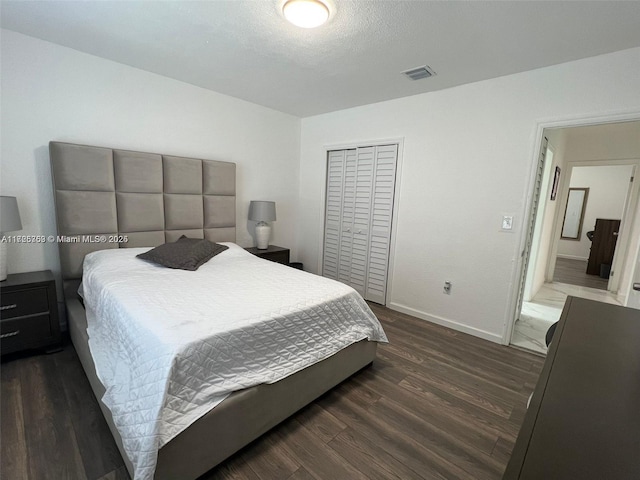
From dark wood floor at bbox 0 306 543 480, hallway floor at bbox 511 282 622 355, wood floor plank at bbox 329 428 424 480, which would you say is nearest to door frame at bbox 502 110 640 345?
hallway floor at bbox 511 282 622 355

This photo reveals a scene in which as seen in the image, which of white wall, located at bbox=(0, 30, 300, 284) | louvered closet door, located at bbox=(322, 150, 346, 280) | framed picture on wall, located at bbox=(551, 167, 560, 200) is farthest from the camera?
framed picture on wall, located at bbox=(551, 167, 560, 200)

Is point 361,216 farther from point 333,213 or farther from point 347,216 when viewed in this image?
point 333,213

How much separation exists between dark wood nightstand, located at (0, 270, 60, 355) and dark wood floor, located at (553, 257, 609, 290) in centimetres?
687

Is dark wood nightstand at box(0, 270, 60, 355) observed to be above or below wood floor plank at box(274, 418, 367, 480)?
above

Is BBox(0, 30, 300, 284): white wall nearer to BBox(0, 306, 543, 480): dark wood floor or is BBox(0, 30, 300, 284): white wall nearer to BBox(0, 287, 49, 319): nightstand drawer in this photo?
BBox(0, 287, 49, 319): nightstand drawer

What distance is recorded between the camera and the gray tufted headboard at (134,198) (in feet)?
7.80

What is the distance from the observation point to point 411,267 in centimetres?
329

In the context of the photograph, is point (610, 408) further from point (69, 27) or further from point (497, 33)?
point (69, 27)

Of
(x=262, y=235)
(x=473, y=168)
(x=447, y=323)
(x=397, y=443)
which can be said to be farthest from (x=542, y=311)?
(x=262, y=235)

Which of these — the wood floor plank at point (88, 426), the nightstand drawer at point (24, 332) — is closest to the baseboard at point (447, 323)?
the wood floor plank at point (88, 426)

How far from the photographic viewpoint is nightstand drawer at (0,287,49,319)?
206cm

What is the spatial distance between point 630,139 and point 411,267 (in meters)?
3.64

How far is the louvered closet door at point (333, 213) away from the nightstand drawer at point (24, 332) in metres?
2.95

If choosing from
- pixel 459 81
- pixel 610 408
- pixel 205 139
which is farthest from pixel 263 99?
pixel 610 408
